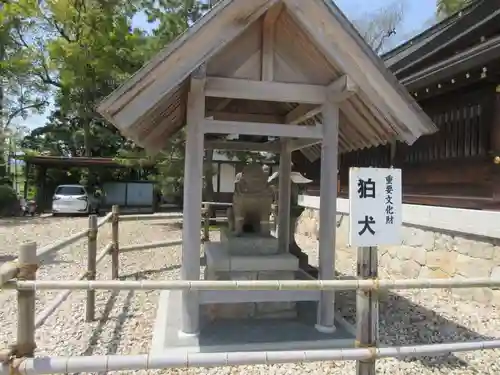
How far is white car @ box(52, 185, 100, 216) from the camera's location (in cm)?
1916

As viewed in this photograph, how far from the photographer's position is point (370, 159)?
949 centimetres

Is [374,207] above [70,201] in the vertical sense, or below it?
above

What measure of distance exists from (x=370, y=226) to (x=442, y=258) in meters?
4.48

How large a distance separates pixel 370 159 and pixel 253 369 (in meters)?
7.00

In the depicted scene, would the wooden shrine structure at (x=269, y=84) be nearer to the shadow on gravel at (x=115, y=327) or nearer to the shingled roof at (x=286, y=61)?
the shingled roof at (x=286, y=61)

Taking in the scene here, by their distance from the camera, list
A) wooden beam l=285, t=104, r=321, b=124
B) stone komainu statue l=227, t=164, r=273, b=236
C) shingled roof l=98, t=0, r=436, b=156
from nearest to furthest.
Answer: shingled roof l=98, t=0, r=436, b=156 < wooden beam l=285, t=104, r=321, b=124 < stone komainu statue l=227, t=164, r=273, b=236

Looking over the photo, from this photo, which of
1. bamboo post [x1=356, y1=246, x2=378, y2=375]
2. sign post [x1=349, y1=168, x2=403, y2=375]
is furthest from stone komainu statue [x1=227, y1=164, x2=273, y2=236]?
bamboo post [x1=356, y1=246, x2=378, y2=375]

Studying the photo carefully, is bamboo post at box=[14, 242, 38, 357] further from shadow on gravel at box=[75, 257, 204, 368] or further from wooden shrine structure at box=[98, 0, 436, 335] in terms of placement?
shadow on gravel at box=[75, 257, 204, 368]

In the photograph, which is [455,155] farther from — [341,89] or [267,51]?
[267,51]

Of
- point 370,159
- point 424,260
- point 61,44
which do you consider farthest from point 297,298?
point 61,44

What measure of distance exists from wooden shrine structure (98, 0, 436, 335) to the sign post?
1.47m

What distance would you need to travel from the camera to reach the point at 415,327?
4699mm

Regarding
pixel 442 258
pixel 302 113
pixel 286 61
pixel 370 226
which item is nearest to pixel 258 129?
pixel 286 61

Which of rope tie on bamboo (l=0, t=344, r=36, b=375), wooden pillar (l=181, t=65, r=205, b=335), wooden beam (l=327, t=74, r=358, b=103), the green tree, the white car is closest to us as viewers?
rope tie on bamboo (l=0, t=344, r=36, b=375)
